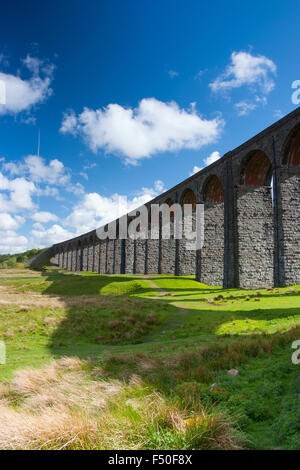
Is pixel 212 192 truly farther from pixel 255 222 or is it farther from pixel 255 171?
pixel 255 222

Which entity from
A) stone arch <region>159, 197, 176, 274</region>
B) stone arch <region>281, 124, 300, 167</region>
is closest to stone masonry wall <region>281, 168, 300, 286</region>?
stone arch <region>281, 124, 300, 167</region>

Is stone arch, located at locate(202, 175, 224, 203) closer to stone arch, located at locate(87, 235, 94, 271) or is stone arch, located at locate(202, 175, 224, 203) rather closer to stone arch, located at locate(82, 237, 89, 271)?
stone arch, located at locate(87, 235, 94, 271)

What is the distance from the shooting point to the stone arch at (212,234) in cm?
2842

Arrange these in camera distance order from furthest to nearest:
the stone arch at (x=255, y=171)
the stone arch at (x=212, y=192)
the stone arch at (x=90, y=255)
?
the stone arch at (x=90, y=255) → the stone arch at (x=212, y=192) → the stone arch at (x=255, y=171)

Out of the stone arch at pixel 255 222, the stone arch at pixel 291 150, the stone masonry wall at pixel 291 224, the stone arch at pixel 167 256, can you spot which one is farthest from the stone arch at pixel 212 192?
the stone masonry wall at pixel 291 224

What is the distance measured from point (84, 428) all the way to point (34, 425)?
0.54 m

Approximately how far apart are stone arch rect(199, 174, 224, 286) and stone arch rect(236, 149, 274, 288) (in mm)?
3936

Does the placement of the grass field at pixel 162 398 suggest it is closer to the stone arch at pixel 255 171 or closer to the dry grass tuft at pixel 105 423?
the dry grass tuft at pixel 105 423

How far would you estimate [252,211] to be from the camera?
2412cm

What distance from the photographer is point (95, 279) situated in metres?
30.5

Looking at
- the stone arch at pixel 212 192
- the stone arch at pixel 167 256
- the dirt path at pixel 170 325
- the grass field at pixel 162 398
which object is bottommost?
the dirt path at pixel 170 325

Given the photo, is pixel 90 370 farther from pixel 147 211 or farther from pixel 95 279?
pixel 147 211

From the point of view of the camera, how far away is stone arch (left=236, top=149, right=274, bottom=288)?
2337cm
